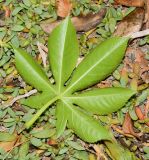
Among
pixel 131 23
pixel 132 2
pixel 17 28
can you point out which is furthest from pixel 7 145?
pixel 132 2

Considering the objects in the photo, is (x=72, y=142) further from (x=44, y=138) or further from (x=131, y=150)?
(x=131, y=150)

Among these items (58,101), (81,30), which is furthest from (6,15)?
(58,101)

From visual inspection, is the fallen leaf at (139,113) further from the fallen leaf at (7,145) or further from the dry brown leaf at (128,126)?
the fallen leaf at (7,145)

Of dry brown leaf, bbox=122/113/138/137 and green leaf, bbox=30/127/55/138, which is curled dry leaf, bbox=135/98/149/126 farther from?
green leaf, bbox=30/127/55/138

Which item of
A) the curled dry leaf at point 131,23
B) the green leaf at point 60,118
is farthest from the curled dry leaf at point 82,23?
the green leaf at point 60,118

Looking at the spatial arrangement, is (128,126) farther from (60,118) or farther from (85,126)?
(60,118)
